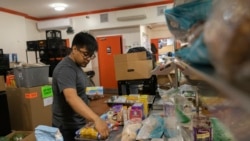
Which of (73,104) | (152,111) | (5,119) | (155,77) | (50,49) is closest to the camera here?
(73,104)

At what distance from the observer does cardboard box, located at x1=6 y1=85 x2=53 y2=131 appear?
3.41m

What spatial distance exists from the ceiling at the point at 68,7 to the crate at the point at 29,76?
7.61 feet

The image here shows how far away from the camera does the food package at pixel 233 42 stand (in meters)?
0.33

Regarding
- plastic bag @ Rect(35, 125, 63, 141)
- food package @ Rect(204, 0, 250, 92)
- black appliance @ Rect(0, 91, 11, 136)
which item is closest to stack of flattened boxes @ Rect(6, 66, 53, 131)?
black appliance @ Rect(0, 91, 11, 136)

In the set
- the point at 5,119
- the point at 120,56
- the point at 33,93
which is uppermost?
the point at 120,56

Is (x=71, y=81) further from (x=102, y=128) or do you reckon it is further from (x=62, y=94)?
(x=102, y=128)

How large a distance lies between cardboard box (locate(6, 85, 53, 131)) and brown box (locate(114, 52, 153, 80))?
131 cm

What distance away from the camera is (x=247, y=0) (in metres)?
0.41

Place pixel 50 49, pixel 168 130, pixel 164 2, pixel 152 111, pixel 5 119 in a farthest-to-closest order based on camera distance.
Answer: pixel 164 2 < pixel 50 49 < pixel 5 119 < pixel 152 111 < pixel 168 130

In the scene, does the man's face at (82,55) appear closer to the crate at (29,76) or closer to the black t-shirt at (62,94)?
the black t-shirt at (62,94)

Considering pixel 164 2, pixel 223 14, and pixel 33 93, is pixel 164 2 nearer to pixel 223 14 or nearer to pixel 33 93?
pixel 33 93

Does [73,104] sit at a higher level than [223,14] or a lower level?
lower

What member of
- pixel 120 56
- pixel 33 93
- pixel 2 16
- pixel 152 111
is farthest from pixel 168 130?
pixel 2 16

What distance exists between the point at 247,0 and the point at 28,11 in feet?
21.6
